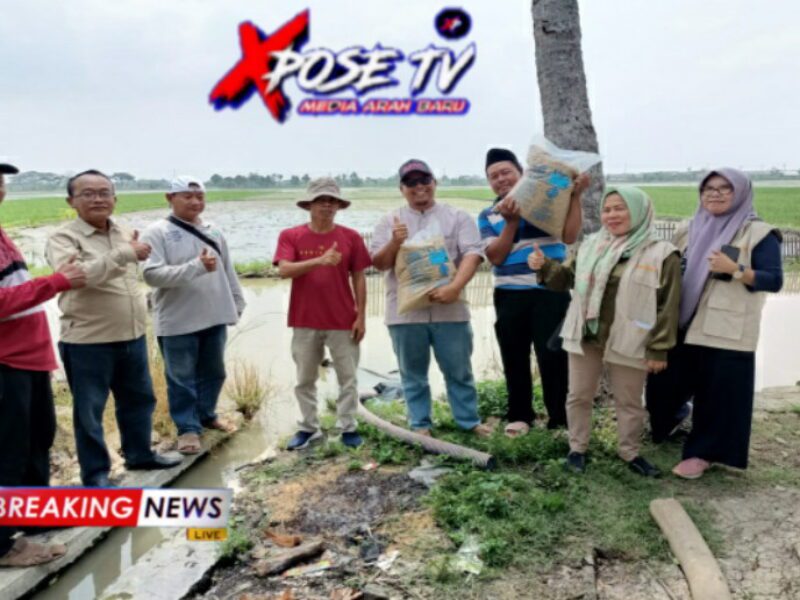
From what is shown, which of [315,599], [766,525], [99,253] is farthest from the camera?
[99,253]

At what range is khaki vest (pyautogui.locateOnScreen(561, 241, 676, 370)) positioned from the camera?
3.01m

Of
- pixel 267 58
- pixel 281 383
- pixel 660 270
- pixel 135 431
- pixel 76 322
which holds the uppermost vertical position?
pixel 267 58

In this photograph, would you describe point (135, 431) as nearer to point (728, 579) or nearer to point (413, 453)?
point (413, 453)

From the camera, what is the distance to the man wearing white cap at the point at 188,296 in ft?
11.9

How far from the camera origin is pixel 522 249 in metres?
3.61

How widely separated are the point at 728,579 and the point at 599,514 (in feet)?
1.92

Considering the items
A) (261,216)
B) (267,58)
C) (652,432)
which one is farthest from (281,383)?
(261,216)

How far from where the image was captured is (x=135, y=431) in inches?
144

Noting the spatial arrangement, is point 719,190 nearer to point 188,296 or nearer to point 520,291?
point 520,291

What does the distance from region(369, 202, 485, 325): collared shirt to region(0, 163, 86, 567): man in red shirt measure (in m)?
1.59

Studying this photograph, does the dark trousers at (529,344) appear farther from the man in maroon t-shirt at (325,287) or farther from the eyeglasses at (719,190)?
the eyeglasses at (719,190)

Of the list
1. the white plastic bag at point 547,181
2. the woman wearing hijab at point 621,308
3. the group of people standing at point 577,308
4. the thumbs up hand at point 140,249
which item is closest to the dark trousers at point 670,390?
the group of people standing at point 577,308

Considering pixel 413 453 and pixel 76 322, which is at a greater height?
pixel 76 322

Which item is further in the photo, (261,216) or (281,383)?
(261,216)
